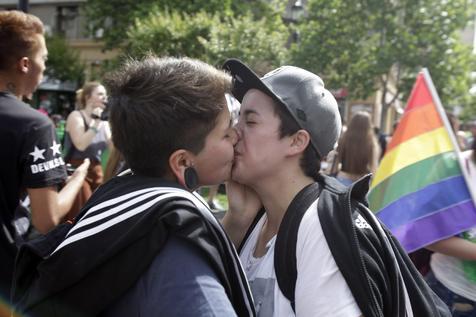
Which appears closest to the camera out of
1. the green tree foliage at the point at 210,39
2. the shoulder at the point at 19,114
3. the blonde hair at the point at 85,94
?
the shoulder at the point at 19,114

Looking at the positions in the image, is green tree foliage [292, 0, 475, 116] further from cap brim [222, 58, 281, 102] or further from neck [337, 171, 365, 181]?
cap brim [222, 58, 281, 102]

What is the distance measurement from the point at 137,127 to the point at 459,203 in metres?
2.03

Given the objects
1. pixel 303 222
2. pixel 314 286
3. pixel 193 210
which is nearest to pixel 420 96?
pixel 303 222

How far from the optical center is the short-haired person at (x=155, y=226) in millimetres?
1180

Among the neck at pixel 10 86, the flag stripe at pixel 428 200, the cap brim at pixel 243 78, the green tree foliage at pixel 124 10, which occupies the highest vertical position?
the green tree foliage at pixel 124 10

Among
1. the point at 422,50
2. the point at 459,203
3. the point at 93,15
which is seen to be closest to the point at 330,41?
the point at 422,50

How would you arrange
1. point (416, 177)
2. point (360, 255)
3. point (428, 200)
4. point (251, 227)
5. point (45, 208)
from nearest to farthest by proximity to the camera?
point (360, 255) < point (251, 227) < point (45, 208) < point (428, 200) < point (416, 177)

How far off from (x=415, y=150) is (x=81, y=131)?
3615mm

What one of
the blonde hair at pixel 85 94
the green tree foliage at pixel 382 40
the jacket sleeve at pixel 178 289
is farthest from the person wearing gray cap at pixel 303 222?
the green tree foliage at pixel 382 40

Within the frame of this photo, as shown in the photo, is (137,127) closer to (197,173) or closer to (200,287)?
(197,173)

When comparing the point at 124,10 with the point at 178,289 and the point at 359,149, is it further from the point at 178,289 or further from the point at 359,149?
the point at 178,289

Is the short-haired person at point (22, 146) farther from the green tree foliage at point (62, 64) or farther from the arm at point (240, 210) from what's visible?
the green tree foliage at point (62, 64)

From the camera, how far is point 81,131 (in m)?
5.51

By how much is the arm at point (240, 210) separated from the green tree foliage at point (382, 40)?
19510mm
